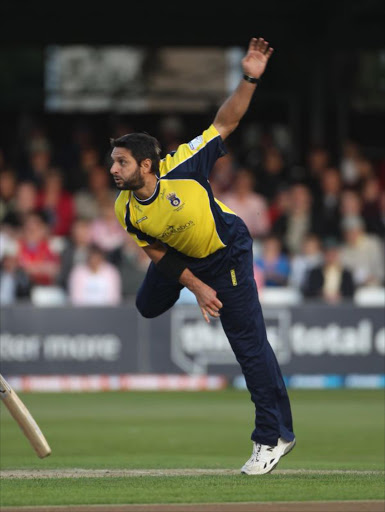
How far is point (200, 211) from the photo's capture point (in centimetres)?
807

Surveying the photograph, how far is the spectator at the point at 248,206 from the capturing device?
61.0 feet

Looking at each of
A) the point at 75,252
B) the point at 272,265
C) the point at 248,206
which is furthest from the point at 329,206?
the point at 75,252

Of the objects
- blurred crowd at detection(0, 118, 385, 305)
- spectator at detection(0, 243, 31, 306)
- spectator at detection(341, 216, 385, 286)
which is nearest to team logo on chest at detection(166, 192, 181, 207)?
blurred crowd at detection(0, 118, 385, 305)

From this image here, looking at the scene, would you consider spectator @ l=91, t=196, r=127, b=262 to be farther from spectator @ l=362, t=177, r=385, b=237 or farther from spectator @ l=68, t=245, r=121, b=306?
spectator @ l=362, t=177, r=385, b=237

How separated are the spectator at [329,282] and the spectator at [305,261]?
0.47ft

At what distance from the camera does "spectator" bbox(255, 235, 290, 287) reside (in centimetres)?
1756

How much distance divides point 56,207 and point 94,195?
2.79 ft

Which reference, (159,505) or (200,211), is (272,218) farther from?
(159,505)

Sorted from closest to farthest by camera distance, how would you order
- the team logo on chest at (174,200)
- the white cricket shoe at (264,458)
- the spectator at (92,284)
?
the team logo on chest at (174,200)
the white cricket shoe at (264,458)
the spectator at (92,284)

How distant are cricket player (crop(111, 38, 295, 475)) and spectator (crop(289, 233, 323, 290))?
9072mm

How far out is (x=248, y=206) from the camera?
1869 cm

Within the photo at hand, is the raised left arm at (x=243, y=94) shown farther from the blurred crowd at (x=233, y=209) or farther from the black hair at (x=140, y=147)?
the blurred crowd at (x=233, y=209)

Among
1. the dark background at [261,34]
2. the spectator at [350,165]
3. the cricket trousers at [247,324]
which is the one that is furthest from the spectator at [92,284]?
the cricket trousers at [247,324]

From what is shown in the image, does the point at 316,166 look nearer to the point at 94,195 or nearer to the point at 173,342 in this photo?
the point at 94,195
